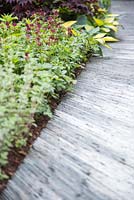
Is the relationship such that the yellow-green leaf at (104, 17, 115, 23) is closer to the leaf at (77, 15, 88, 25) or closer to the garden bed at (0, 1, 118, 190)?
the garden bed at (0, 1, 118, 190)

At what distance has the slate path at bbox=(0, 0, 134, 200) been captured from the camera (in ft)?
5.23

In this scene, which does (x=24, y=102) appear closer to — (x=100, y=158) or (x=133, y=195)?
(x=100, y=158)

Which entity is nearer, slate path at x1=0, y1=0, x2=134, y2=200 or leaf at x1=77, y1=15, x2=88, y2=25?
slate path at x1=0, y1=0, x2=134, y2=200

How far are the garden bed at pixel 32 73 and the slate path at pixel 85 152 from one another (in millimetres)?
83

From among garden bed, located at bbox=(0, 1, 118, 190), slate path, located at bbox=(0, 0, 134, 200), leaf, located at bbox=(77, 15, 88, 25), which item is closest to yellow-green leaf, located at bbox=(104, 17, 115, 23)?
garden bed, located at bbox=(0, 1, 118, 190)

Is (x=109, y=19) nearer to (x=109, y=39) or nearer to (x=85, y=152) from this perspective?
(x=109, y=39)

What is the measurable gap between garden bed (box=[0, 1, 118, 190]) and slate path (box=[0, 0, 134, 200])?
0.08 m

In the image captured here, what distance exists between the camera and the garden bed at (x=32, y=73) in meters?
1.71

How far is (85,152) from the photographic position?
185 centimetres

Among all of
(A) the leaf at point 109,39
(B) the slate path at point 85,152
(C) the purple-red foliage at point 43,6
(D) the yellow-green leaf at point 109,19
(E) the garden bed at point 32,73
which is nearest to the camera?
(B) the slate path at point 85,152

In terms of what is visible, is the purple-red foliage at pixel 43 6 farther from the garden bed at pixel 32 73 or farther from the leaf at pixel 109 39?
A: the leaf at pixel 109 39

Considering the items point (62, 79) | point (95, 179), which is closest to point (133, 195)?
point (95, 179)

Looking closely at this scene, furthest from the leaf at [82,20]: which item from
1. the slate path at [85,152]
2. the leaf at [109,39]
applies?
the slate path at [85,152]

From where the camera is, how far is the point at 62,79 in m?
2.48
